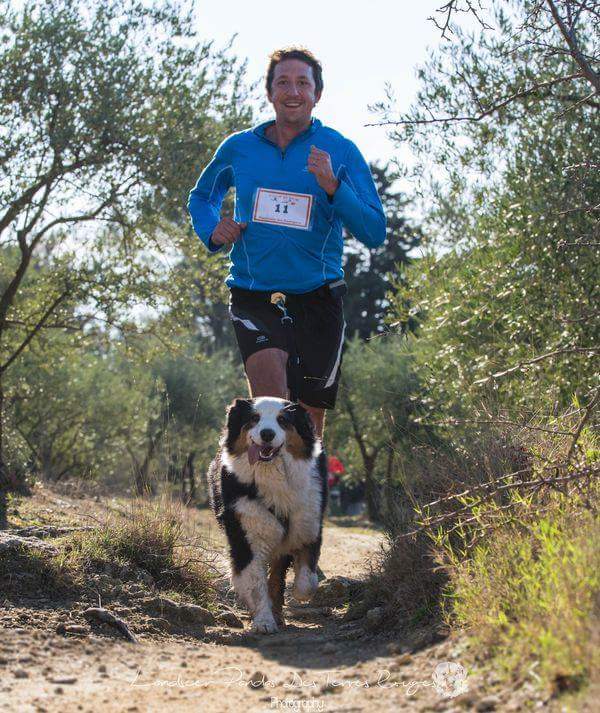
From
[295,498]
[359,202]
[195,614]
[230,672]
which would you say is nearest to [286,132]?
[359,202]

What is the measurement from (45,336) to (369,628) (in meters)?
9.97

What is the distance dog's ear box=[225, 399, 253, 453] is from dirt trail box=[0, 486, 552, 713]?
1034mm

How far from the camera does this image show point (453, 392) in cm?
855

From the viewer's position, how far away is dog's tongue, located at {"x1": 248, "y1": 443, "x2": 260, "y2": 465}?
16.5 ft

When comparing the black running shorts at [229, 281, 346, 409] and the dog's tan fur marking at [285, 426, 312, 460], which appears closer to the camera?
the dog's tan fur marking at [285, 426, 312, 460]

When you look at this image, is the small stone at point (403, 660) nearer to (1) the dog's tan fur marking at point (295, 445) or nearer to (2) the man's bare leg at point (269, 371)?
(1) the dog's tan fur marking at point (295, 445)

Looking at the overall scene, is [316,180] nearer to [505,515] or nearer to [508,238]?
[505,515]

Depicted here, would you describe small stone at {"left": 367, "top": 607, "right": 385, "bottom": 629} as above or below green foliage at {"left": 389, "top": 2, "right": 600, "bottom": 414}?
below

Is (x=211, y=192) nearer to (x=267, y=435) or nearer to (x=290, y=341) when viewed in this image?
(x=290, y=341)

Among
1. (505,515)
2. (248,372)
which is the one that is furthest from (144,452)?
(505,515)

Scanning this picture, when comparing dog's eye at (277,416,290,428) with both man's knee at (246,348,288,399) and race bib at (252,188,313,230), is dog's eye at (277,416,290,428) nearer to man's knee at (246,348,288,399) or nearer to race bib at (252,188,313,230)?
man's knee at (246,348,288,399)

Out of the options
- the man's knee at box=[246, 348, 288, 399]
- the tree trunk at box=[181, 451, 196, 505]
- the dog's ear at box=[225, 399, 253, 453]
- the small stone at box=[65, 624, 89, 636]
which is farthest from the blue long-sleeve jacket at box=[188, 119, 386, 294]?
the small stone at box=[65, 624, 89, 636]

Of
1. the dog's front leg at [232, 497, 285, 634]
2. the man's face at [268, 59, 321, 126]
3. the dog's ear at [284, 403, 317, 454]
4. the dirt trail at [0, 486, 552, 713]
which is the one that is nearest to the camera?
the dirt trail at [0, 486, 552, 713]

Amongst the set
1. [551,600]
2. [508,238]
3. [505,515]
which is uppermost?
[508,238]
